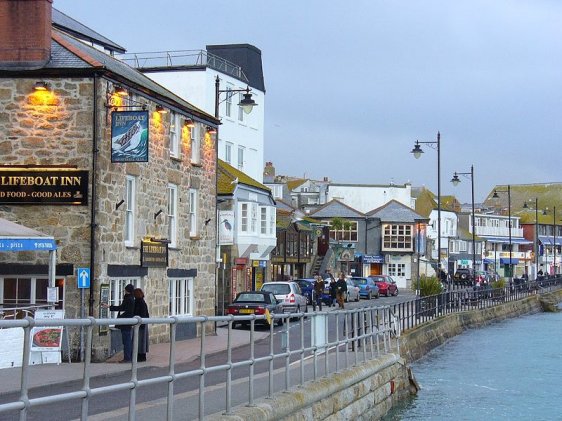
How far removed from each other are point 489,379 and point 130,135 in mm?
14304

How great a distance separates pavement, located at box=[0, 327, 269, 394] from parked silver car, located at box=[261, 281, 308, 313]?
27850mm

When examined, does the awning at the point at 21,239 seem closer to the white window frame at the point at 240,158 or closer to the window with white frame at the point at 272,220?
the window with white frame at the point at 272,220

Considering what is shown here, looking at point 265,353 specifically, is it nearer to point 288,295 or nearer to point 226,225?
point 226,225

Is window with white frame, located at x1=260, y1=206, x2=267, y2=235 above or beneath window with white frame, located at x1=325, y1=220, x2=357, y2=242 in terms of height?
beneath

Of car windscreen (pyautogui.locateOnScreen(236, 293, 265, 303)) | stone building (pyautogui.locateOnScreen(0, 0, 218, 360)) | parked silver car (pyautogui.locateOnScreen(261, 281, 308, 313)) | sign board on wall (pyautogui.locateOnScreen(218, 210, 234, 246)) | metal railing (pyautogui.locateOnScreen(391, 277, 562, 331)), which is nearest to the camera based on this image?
stone building (pyautogui.locateOnScreen(0, 0, 218, 360))

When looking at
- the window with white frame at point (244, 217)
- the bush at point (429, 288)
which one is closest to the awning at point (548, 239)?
the bush at point (429, 288)

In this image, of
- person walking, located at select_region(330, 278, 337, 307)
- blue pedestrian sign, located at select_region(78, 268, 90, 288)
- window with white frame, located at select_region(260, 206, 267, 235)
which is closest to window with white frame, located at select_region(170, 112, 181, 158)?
blue pedestrian sign, located at select_region(78, 268, 90, 288)

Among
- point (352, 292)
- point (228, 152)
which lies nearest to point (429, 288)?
point (352, 292)

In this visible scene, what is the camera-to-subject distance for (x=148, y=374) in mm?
10070

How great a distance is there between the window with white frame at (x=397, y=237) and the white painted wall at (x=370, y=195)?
8.96 metres

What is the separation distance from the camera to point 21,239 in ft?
71.5

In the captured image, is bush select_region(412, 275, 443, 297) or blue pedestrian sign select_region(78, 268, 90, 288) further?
bush select_region(412, 275, 443, 297)

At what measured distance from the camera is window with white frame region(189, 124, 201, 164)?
31844mm

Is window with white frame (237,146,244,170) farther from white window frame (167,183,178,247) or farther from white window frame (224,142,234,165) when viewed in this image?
white window frame (167,183,178,247)
